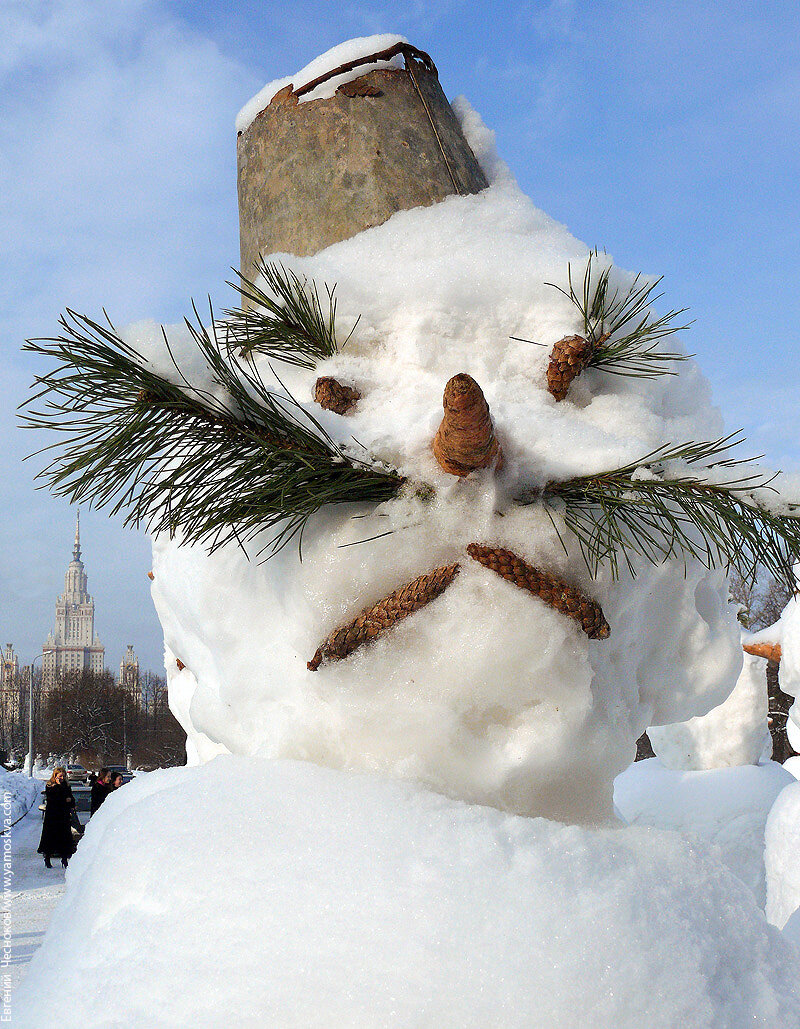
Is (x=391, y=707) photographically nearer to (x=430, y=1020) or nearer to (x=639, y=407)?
(x=430, y=1020)

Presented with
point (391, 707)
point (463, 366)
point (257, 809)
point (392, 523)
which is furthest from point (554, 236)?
point (257, 809)

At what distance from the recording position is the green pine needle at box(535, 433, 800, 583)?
1.24 meters

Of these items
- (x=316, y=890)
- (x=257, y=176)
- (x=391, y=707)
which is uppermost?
(x=257, y=176)

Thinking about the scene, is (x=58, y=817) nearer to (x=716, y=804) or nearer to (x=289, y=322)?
(x=716, y=804)

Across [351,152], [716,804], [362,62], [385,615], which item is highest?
[362,62]

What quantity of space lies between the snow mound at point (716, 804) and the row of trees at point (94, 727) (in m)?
30.3

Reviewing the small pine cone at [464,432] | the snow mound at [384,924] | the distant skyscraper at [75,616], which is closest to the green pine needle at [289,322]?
the small pine cone at [464,432]

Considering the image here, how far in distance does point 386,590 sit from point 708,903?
2.33ft

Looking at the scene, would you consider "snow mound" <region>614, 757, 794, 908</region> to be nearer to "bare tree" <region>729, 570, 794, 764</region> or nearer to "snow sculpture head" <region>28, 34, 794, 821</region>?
"snow sculpture head" <region>28, 34, 794, 821</region>

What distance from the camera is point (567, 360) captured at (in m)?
1.41

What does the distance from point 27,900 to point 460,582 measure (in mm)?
6490

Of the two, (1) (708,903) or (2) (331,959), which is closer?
(2) (331,959)

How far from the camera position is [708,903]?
123 cm

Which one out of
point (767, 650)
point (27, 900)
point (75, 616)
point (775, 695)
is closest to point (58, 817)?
point (27, 900)
